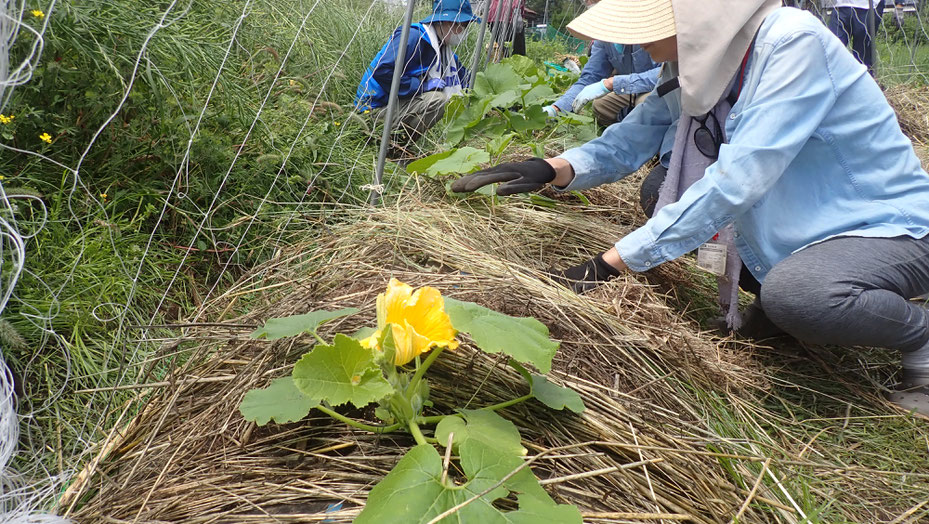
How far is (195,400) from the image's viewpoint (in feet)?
4.15

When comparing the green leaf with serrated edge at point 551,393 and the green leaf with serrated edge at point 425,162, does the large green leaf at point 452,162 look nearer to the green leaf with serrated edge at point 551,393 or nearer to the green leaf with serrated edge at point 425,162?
the green leaf with serrated edge at point 425,162

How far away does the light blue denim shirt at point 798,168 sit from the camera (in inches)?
64.4

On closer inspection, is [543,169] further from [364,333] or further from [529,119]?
[364,333]

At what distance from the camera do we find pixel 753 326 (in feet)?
6.56

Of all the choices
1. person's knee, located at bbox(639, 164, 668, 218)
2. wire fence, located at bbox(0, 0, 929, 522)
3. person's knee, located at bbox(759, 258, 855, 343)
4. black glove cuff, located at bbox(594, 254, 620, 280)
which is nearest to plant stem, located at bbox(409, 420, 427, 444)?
wire fence, located at bbox(0, 0, 929, 522)

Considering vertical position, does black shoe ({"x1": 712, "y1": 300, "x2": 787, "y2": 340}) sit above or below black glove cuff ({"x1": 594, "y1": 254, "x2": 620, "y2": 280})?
below

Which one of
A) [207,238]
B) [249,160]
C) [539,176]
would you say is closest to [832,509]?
[539,176]

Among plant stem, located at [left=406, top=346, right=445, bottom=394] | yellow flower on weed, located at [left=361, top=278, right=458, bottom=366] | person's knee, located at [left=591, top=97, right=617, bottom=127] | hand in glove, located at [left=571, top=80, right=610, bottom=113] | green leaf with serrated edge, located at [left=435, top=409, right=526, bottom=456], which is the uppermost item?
yellow flower on weed, located at [left=361, top=278, right=458, bottom=366]

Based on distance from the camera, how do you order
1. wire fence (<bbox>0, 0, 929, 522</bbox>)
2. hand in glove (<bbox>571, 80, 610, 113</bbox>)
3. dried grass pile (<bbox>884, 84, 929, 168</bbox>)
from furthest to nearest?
1. dried grass pile (<bbox>884, 84, 929, 168</bbox>)
2. hand in glove (<bbox>571, 80, 610, 113</bbox>)
3. wire fence (<bbox>0, 0, 929, 522</bbox>)

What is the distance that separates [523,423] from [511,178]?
110 cm

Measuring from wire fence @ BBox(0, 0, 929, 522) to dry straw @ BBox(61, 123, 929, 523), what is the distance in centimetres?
11

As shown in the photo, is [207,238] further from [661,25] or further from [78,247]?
[661,25]

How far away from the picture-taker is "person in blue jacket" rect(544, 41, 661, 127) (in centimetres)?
347

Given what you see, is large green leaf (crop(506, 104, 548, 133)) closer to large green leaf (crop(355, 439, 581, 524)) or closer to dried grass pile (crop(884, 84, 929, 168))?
dried grass pile (crop(884, 84, 929, 168))
